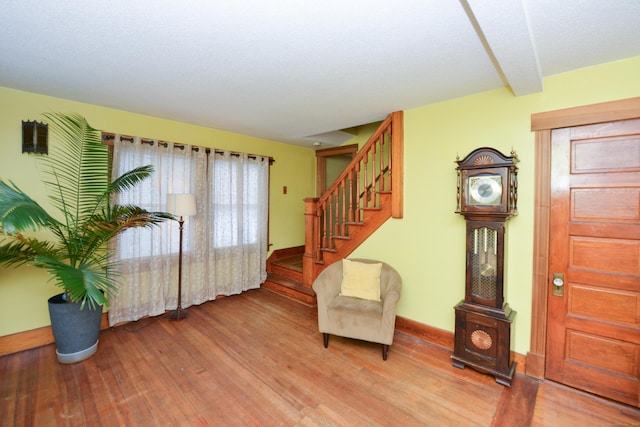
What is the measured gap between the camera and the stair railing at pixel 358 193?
2980mm

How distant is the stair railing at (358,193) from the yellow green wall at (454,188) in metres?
0.11

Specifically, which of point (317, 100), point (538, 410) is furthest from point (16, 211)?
point (538, 410)

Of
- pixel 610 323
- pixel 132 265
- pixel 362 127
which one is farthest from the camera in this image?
pixel 362 127

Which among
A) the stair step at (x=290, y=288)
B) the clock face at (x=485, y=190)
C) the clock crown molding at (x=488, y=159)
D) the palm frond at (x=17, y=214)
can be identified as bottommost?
the stair step at (x=290, y=288)

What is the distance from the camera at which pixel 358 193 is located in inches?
130

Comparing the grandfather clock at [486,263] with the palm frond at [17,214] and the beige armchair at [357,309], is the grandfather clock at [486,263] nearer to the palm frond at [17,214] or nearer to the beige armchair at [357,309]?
the beige armchair at [357,309]

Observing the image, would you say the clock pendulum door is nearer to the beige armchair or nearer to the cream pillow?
the beige armchair

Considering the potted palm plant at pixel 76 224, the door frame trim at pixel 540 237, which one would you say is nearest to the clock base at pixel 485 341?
the door frame trim at pixel 540 237

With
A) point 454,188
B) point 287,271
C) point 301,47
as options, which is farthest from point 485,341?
point 287,271

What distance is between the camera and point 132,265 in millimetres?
3088

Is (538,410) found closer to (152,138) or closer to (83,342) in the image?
(83,342)

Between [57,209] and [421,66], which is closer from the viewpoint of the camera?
[421,66]

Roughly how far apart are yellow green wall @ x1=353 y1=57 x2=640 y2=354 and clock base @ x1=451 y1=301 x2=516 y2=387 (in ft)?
0.93

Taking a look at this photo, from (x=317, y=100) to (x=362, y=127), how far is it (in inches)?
78.8
